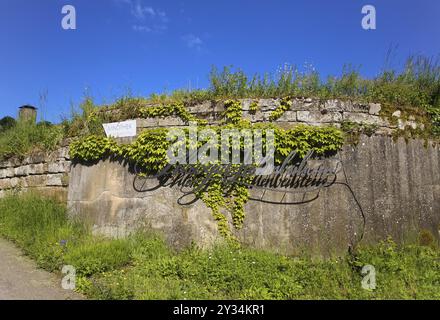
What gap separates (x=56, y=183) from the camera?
833 centimetres

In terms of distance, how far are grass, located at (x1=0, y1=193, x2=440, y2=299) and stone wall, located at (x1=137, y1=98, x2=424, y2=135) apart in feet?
7.57

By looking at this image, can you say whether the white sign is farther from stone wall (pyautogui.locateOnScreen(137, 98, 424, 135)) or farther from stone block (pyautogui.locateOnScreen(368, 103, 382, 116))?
stone block (pyautogui.locateOnScreen(368, 103, 382, 116))

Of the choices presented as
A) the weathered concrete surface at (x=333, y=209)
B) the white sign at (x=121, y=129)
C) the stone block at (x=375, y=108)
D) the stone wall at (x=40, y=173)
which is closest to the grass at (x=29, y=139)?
the stone wall at (x=40, y=173)

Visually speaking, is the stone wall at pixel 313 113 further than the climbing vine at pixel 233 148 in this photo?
Yes

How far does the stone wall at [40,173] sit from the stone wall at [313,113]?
308cm

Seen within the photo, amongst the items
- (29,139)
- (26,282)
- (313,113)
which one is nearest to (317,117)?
(313,113)

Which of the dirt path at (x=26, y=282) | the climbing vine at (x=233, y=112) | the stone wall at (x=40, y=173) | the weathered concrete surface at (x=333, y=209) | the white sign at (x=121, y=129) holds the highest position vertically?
the climbing vine at (x=233, y=112)

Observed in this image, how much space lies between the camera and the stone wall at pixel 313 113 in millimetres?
6797

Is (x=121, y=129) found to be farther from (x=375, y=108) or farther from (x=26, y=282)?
(x=375, y=108)

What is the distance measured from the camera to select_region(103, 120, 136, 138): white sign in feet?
23.8

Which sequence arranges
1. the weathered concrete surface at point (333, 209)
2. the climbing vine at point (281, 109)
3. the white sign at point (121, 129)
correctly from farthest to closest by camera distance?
the white sign at point (121, 129) < the climbing vine at point (281, 109) < the weathered concrete surface at point (333, 209)

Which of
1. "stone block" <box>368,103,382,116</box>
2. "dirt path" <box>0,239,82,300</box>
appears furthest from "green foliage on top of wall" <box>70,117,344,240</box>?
"dirt path" <box>0,239,82,300</box>

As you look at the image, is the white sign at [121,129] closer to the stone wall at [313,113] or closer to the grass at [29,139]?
the stone wall at [313,113]

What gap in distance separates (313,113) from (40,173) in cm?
670
